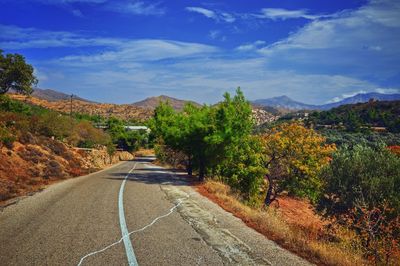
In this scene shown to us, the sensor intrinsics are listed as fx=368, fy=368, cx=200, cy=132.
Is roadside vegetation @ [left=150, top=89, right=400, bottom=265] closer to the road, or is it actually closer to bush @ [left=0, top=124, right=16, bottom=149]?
the road

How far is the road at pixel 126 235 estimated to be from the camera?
6.48 meters

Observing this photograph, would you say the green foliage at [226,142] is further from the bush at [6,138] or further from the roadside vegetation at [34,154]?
the bush at [6,138]

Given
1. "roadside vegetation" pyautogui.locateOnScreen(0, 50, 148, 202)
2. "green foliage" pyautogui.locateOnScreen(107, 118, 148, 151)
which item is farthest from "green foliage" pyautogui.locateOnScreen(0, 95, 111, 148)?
"green foliage" pyautogui.locateOnScreen(107, 118, 148, 151)

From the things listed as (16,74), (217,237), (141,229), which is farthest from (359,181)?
(16,74)

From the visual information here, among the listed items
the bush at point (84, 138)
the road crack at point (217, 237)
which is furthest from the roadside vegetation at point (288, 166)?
the bush at point (84, 138)

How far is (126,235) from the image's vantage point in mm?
7965

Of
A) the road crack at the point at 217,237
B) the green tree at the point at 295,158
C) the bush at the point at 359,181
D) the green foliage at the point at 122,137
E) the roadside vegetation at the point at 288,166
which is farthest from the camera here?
the green foliage at the point at 122,137

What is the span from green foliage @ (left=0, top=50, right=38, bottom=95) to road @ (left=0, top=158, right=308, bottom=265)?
152ft

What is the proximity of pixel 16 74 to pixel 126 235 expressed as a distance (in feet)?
174

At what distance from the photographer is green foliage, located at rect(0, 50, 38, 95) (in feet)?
173

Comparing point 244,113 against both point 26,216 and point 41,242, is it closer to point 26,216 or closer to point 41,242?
point 26,216

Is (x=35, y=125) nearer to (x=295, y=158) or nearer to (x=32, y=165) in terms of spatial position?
(x=32, y=165)

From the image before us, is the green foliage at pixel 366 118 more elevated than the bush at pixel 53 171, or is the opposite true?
the green foliage at pixel 366 118

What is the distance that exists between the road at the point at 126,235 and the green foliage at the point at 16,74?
4647 centimetres
